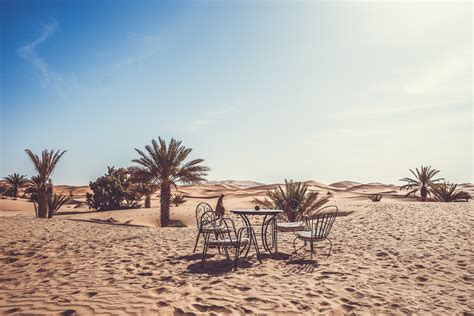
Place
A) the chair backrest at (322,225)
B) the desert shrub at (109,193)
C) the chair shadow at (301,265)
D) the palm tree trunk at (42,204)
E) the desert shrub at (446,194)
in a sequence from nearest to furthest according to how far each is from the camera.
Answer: the chair shadow at (301,265), the chair backrest at (322,225), the palm tree trunk at (42,204), the desert shrub at (446,194), the desert shrub at (109,193)

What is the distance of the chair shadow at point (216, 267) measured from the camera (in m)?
5.32

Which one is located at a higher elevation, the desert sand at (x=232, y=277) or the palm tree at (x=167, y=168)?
the palm tree at (x=167, y=168)

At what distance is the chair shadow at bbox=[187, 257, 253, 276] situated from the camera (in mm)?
5320

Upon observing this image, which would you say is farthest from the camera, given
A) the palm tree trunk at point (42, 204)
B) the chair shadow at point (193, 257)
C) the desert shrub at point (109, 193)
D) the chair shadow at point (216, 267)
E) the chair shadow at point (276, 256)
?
the desert shrub at point (109, 193)

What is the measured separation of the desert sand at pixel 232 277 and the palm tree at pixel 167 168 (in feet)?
22.5

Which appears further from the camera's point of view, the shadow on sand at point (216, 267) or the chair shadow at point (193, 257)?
the chair shadow at point (193, 257)

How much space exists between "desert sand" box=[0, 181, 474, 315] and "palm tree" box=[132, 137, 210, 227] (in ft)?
22.5

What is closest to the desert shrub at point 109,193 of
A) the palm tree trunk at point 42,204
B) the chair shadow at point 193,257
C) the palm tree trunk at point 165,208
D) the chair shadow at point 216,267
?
the palm tree trunk at point 42,204

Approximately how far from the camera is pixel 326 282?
15.6 feet

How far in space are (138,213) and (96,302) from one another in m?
16.7

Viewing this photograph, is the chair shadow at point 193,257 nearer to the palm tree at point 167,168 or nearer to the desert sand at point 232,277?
the desert sand at point 232,277

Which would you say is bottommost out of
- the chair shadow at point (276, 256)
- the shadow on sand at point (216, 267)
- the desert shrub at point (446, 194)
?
the chair shadow at point (276, 256)

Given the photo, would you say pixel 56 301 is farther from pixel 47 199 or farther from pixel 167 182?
pixel 47 199

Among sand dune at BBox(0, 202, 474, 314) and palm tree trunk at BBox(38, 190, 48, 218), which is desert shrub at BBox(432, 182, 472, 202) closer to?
sand dune at BBox(0, 202, 474, 314)
